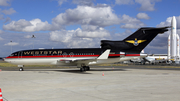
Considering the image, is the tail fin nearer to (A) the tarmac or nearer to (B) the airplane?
(B) the airplane

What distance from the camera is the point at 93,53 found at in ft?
101

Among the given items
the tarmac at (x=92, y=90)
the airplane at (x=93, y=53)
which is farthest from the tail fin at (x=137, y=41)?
the tarmac at (x=92, y=90)

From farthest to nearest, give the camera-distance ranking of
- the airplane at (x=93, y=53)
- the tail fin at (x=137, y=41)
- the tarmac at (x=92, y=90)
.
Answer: the tail fin at (x=137, y=41) < the airplane at (x=93, y=53) < the tarmac at (x=92, y=90)

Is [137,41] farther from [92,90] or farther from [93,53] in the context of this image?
[92,90]

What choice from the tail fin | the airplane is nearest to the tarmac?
the airplane

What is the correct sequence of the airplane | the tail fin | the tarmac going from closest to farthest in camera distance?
the tarmac → the airplane → the tail fin

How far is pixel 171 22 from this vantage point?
301 feet

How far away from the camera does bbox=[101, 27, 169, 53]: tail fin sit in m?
30.4

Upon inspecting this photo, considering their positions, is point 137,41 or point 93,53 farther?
point 93,53

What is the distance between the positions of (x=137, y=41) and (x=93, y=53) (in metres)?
7.60

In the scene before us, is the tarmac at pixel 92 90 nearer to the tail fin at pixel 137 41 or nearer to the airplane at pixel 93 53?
the airplane at pixel 93 53

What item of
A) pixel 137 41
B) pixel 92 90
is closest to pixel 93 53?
pixel 137 41

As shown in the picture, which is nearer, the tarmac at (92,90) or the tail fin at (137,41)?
the tarmac at (92,90)

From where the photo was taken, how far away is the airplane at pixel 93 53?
30.0m
